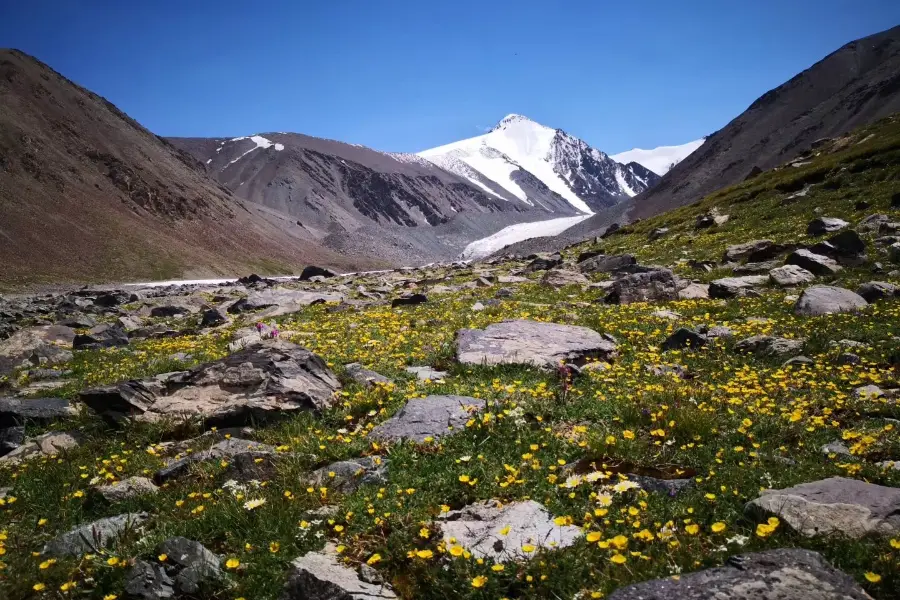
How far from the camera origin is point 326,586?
4.11m

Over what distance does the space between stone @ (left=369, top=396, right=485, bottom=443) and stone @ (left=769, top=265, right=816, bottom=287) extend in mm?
15490

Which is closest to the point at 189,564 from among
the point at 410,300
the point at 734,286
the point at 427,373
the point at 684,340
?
the point at 427,373

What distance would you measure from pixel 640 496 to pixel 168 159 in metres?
173

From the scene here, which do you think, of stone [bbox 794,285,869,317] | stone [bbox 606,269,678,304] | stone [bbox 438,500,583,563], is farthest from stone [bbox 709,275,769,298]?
stone [bbox 438,500,583,563]

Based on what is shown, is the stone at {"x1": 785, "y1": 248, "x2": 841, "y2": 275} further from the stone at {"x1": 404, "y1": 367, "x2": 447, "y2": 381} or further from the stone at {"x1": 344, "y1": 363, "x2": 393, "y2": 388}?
the stone at {"x1": 344, "y1": 363, "x2": 393, "y2": 388}

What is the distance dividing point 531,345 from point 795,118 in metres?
146

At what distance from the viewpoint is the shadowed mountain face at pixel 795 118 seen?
105m

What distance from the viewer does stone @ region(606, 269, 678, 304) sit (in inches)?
730

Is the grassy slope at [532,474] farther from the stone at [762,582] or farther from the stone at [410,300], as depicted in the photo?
the stone at [410,300]

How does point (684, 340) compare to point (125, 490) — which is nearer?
point (125, 490)

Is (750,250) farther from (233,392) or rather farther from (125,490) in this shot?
(125,490)

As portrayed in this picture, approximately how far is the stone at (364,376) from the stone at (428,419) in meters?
1.68

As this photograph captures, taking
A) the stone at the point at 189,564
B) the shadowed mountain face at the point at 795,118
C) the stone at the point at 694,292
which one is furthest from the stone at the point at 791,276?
the shadowed mountain face at the point at 795,118

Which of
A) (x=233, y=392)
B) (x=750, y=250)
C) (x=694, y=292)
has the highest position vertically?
(x=750, y=250)
